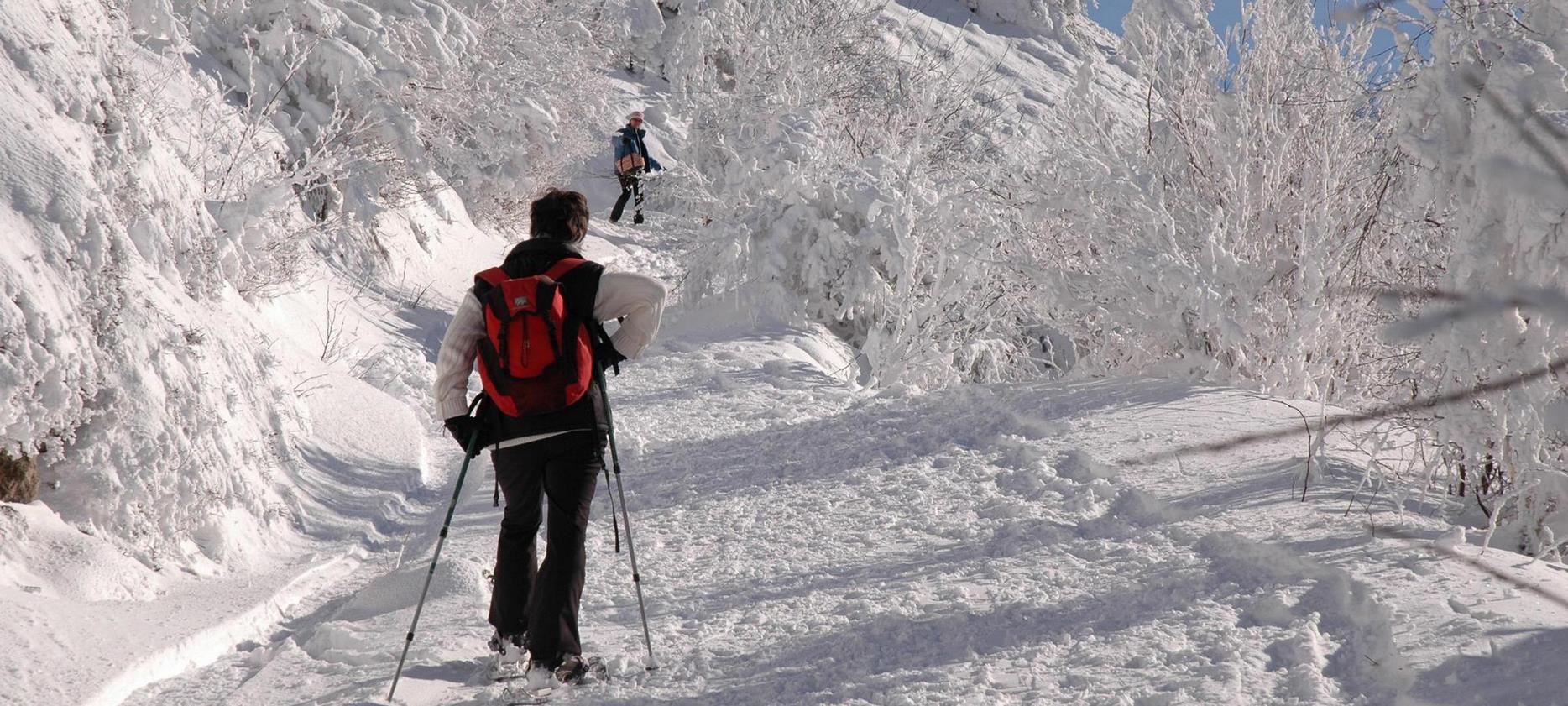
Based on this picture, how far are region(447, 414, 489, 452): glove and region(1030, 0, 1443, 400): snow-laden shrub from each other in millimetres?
5996

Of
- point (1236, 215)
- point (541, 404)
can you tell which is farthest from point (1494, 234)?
point (1236, 215)

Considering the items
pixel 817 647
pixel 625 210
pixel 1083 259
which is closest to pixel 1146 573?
pixel 817 647

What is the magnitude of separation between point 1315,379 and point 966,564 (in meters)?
4.98

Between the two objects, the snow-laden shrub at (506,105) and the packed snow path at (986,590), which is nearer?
the packed snow path at (986,590)

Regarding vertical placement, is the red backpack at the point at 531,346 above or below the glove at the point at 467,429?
above

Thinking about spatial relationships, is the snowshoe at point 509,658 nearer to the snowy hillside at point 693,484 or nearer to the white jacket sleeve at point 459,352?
the snowy hillside at point 693,484

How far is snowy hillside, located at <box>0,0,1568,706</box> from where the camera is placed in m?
3.80

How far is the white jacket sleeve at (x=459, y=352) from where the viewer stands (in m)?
3.73

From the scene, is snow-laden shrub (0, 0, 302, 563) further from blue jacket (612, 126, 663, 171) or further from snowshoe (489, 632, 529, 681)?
blue jacket (612, 126, 663, 171)

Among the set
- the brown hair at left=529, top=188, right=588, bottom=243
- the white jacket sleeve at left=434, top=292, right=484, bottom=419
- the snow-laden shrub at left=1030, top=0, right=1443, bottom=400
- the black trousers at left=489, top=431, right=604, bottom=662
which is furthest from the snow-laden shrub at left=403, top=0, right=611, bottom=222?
the black trousers at left=489, top=431, right=604, bottom=662

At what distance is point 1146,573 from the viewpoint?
473 centimetres

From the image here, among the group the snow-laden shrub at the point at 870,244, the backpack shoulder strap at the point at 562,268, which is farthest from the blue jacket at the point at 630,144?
the backpack shoulder strap at the point at 562,268

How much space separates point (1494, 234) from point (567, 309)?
3.83 metres

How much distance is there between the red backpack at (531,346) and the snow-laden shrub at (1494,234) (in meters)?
3.29
